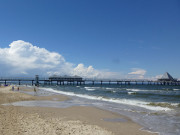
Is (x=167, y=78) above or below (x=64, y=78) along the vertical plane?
below

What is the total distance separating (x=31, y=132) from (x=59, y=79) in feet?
398

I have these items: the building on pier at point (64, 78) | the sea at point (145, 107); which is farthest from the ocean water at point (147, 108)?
the building on pier at point (64, 78)

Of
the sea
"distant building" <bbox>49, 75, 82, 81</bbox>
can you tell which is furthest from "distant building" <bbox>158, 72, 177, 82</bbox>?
the sea

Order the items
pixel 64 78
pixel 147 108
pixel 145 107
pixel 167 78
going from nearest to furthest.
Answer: pixel 147 108 < pixel 145 107 < pixel 64 78 < pixel 167 78

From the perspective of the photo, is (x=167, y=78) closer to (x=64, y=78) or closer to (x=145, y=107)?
(x=64, y=78)

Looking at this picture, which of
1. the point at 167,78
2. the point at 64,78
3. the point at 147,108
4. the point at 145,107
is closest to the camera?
the point at 147,108

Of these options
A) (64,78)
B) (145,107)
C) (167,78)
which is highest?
(64,78)

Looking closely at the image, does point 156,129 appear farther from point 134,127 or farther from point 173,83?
point 173,83

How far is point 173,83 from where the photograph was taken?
451 ft

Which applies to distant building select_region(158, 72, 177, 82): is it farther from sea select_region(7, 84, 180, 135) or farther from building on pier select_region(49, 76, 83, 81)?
sea select_region(7, 84, 180, 135)

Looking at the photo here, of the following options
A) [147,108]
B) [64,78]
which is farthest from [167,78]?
[147,108]

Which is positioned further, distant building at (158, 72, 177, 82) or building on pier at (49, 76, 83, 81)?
distant building at (158, 72, 177, 82)

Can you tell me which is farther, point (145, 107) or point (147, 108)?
point (145, 107)

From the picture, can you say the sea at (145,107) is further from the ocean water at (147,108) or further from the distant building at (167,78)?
the distant building at (167,78)
